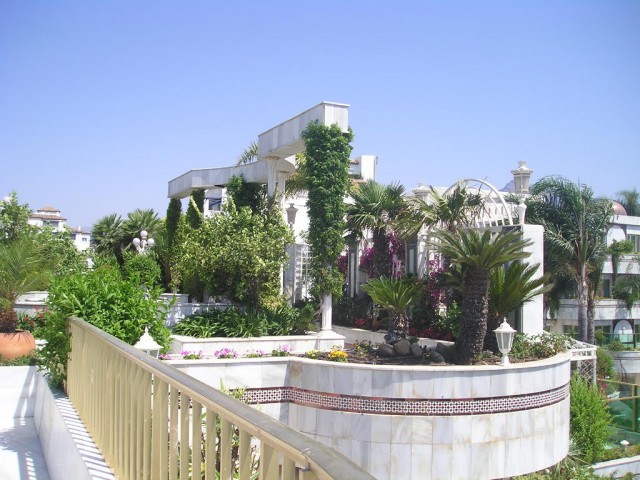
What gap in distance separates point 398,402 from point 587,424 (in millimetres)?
4981

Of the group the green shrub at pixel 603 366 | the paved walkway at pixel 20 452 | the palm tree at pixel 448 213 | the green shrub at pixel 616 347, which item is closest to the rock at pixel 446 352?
the palm tree at pixel 448 213

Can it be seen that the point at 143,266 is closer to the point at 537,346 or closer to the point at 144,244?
the point at 144,244

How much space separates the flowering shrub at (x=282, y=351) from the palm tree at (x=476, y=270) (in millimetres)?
3372

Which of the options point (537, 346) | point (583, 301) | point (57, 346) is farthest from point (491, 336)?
point (583, 301)

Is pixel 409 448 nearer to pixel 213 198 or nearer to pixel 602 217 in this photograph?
pixel 602 217

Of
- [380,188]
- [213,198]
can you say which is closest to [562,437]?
[380,188]

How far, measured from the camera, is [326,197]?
1516 centimetres

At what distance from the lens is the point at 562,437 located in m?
12.1

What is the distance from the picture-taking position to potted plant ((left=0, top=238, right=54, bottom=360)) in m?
11.4

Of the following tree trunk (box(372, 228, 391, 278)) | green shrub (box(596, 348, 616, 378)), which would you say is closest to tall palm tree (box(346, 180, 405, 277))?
tree trunk (box(372, 228, 391, 278))

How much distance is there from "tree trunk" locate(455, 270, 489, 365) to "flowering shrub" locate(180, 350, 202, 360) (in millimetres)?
4916

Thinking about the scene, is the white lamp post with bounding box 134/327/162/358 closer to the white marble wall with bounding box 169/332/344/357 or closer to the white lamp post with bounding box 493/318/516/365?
the white lamp post with bounding box 493/318/516/365

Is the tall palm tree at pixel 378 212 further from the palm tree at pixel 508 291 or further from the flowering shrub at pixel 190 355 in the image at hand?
the flowering shrub at pixel 190 355

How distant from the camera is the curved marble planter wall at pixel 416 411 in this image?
10.5m
